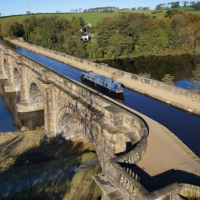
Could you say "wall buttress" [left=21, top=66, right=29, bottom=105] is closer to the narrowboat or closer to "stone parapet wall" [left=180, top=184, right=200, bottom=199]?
the narrowboat

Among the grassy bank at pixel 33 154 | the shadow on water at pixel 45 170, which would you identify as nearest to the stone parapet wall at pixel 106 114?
the shadow on water at pixel 45 170

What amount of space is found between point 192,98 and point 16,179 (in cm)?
1707

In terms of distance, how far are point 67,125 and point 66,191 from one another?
25.5ft

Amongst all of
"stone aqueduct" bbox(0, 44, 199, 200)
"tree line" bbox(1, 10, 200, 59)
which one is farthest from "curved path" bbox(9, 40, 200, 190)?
"tree line" bbox(1, 10, 200, 59)

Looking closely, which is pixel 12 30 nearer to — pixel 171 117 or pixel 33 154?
pixel 33 154

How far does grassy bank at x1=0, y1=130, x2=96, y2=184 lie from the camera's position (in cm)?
1838

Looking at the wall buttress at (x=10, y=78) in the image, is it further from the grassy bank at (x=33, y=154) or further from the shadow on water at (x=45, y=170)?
the shadow on water at (x=45, y=170)

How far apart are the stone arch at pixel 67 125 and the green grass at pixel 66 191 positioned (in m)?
5.67

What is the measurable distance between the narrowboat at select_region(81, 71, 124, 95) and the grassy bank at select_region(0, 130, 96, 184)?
6442mm

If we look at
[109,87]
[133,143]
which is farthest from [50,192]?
[109,87]

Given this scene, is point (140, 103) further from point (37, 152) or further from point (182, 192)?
point (182, 192)

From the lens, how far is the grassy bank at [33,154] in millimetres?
18375

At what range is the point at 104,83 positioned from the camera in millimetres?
24953

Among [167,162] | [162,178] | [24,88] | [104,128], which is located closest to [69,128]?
[104,128]
